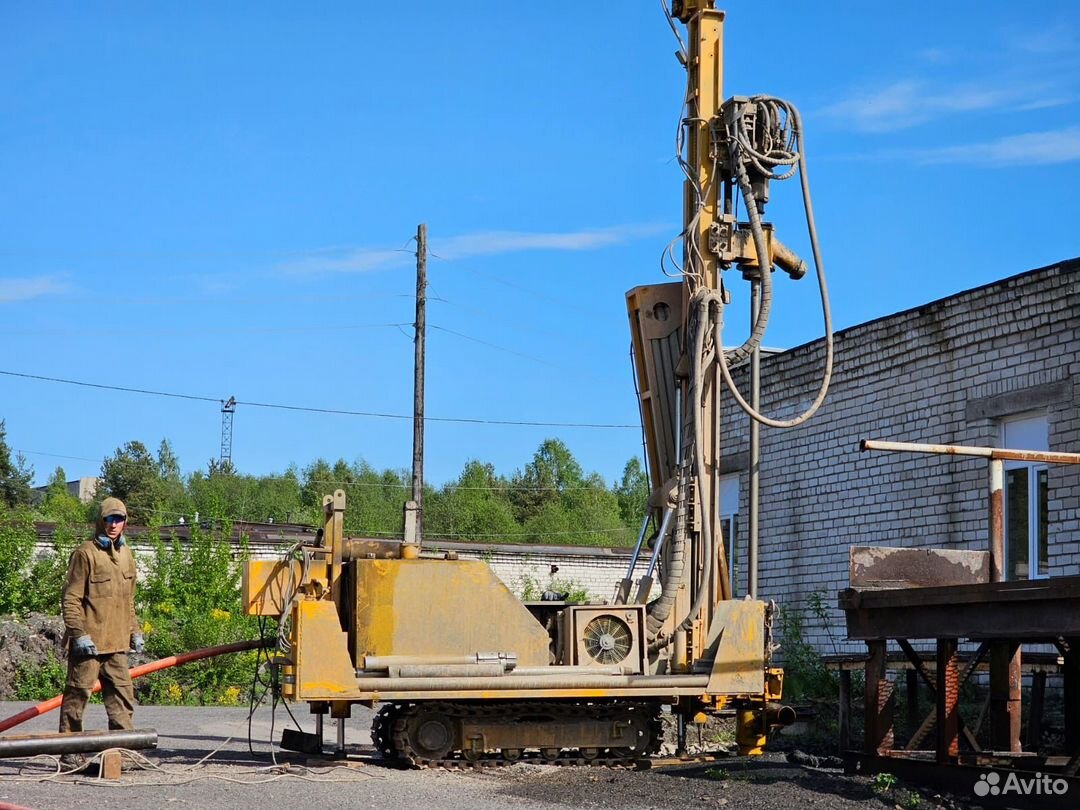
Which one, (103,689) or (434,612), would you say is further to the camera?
(434,612)

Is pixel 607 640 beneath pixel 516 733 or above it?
above

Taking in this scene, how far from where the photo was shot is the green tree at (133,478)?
7575 cm

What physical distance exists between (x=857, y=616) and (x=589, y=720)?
7.57ft

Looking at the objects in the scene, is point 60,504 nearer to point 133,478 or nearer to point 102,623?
point 133,478

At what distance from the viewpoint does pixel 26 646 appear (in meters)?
20.9

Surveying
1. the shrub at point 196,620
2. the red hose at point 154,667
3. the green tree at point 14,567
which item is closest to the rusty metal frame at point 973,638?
the red hose at point 154,667

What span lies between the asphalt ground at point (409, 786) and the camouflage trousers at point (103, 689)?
364 mm

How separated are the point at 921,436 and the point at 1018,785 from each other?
8.44 m

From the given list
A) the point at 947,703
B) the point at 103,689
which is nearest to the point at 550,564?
the point at 103,689

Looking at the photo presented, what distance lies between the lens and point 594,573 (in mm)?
35469

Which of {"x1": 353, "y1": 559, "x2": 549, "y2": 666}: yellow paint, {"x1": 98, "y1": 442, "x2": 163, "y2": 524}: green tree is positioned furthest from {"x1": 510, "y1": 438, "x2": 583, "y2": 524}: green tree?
{"x1": 353, "y1": 559, "x2": 549, "y2": 666}: yellow paint

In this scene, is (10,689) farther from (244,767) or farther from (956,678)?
(956,678)

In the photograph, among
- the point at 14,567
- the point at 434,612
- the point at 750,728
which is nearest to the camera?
the point at 434,612

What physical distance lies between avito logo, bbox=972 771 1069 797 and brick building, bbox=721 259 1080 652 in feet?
19.2
